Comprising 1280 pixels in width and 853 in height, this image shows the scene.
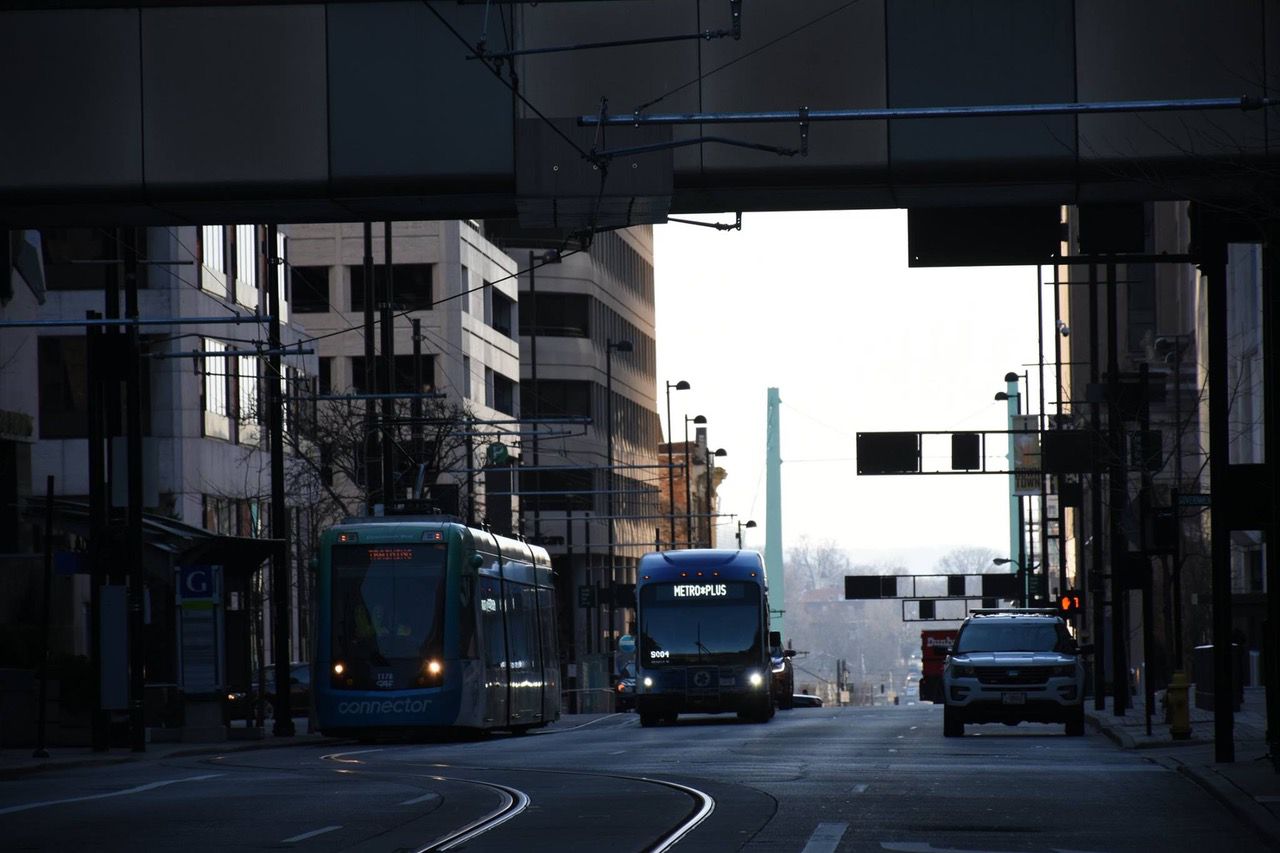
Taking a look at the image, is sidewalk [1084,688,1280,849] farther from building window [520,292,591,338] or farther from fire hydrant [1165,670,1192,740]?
building window [520,292,591,338]

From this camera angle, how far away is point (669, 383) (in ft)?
339

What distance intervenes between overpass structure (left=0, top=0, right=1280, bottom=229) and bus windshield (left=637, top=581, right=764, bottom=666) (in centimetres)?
2204

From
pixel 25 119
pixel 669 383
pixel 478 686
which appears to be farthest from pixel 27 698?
pixel 669 383

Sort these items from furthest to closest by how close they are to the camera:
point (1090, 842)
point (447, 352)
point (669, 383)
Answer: point (669, 383)
point (447, 352)
point (1090, 842)

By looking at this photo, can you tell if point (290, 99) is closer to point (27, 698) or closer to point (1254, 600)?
point (27, 698)

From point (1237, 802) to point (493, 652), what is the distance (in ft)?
66.1

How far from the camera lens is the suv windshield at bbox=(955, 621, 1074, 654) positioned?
3653 centimetres

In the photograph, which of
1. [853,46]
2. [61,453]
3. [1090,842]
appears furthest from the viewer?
[61,453]

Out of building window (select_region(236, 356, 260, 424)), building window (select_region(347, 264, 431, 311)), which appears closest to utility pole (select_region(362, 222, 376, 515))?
building window (select_region(236, 356, 260, 424))

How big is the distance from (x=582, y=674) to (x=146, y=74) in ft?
226

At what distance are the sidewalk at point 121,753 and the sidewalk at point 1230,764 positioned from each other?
12672 mm

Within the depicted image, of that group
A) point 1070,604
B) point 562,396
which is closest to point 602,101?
point 1070,604

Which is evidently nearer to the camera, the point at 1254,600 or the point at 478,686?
the point at 478,686

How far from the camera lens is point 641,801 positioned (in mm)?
20109
